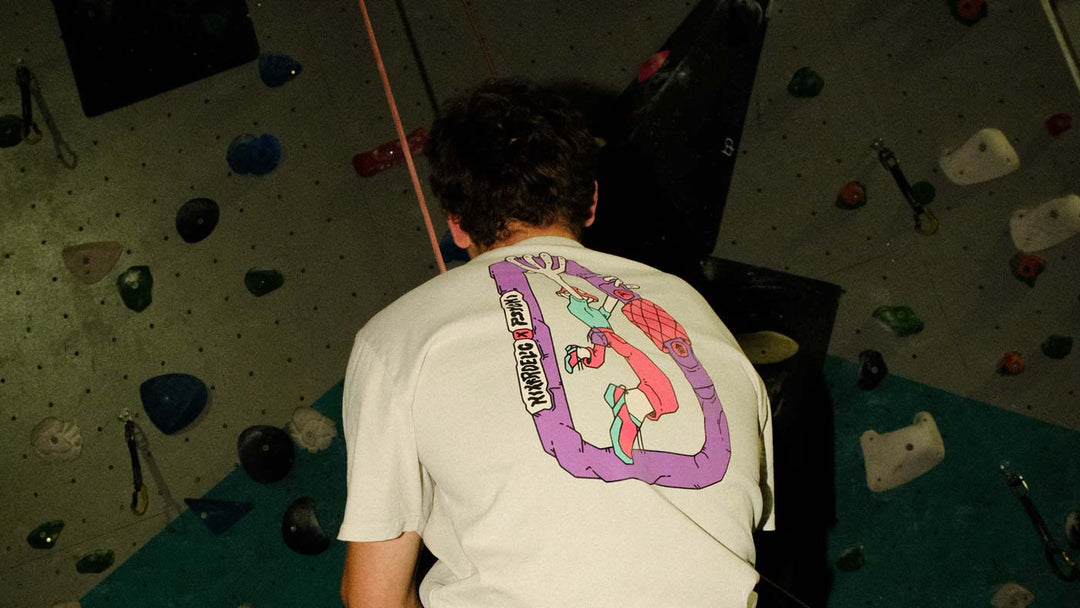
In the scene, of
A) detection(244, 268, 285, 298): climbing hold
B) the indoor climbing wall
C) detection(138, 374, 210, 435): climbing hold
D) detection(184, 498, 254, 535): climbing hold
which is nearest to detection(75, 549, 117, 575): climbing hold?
the indoor climbing wall

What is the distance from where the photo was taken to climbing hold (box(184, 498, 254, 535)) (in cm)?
186

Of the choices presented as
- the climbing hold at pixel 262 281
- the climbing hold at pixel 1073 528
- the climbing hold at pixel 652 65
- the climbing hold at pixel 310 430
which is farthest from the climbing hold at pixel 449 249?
the climbing hold at pixel 1073 528

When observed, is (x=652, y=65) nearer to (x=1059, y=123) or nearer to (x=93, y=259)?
(x=1059, y=123)

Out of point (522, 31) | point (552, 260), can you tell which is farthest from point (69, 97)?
point (552, 260)

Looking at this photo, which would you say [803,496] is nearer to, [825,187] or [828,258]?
[828,258]

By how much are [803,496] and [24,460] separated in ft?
6.68

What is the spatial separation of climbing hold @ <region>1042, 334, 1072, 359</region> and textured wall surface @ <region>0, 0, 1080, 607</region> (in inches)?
0.8

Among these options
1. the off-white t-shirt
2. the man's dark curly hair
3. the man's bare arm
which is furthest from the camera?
the man's dark curly hair

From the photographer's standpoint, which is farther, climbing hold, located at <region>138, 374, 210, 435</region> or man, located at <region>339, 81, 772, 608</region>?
climbing hold, located at <region>138, 374, 210, 435</region>

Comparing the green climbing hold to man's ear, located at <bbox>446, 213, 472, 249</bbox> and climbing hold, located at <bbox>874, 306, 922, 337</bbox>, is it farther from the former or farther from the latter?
climbing hold, located at <bbox>874, 306, 922, 337</bbox>

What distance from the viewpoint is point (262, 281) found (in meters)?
1.87

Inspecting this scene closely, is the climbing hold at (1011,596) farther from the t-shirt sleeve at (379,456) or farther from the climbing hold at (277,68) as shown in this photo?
the climbing hold at (277,68)

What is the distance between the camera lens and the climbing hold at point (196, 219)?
189 centimetres

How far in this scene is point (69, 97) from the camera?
1.93 meters
